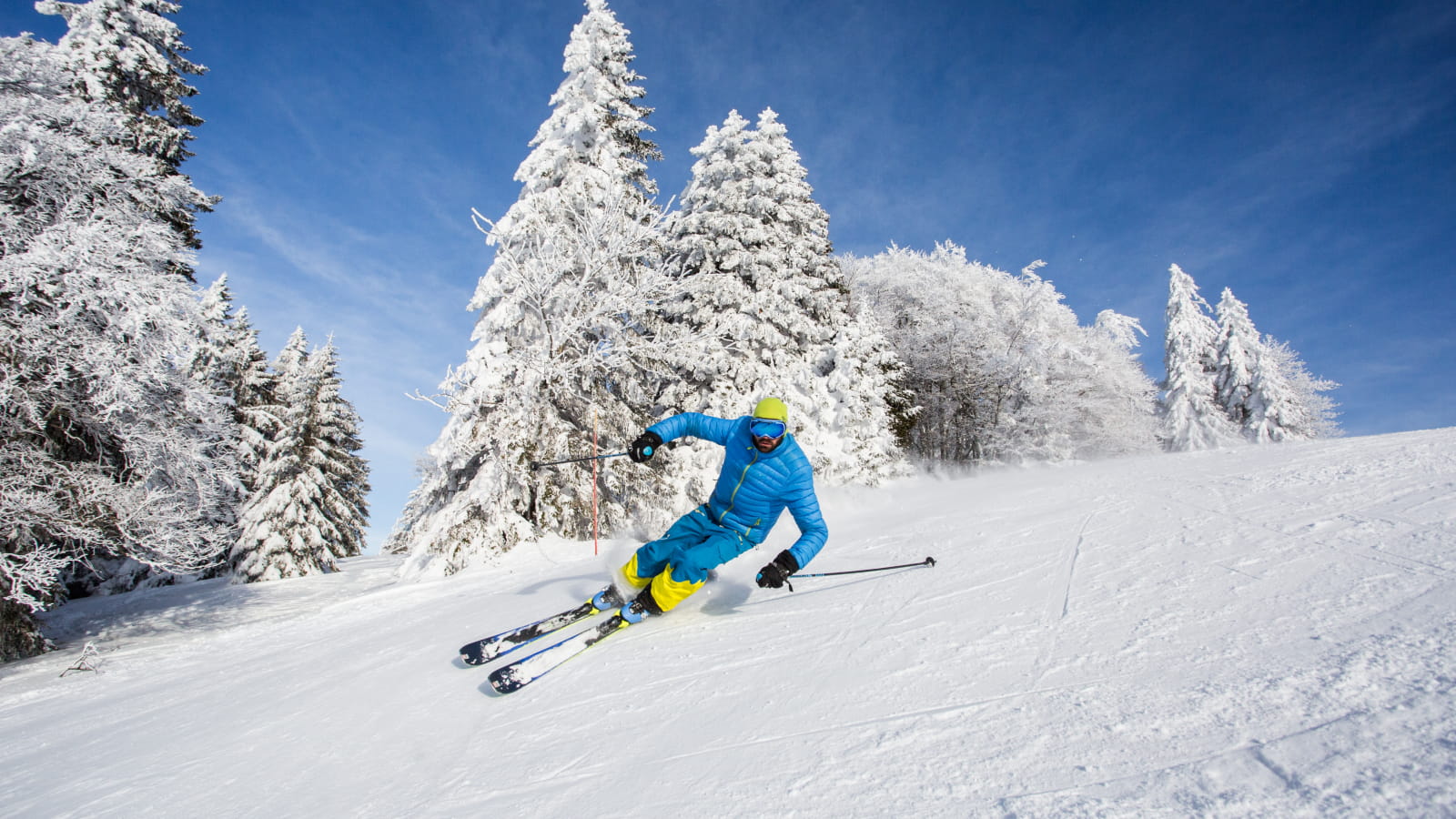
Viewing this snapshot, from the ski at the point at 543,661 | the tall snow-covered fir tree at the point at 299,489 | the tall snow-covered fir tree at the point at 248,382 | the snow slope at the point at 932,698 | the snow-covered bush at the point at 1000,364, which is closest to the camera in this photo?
the snow slope at the point at 932,698

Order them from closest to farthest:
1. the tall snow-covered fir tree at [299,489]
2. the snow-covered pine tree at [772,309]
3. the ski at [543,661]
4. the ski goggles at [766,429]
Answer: the ski at [543,661] → the ski goggles at [766,429] → the snow-covered pine tree at [772,309] → the tall snow-covered fir tree at [299,489]

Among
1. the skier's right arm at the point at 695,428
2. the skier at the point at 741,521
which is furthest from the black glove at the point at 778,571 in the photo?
the skier's right arm at the point at 695,428

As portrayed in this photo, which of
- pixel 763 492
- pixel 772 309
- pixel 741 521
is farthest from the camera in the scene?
pixel 772 309

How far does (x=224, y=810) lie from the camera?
110 inches

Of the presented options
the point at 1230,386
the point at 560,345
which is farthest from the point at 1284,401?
the point at 560,345

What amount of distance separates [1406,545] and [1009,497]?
4532mm

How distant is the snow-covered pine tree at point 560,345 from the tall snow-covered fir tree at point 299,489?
9407mm

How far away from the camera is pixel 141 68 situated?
12695 millimetres

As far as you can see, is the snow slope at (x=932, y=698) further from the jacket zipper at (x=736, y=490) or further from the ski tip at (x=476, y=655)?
the jacket zipper at (x=736, y=490)

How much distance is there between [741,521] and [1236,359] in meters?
39.1

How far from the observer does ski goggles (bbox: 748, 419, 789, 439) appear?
14.8 ft

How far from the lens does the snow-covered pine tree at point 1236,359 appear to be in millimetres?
32688

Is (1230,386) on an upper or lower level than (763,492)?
upper

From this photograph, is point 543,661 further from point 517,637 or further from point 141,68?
point 141,68
